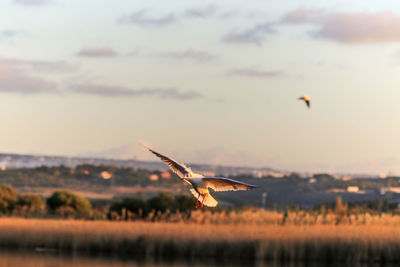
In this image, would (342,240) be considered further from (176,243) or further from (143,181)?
(143,181)

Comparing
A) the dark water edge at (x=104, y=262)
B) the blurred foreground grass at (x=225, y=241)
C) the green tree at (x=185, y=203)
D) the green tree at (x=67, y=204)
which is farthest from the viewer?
the green tree at (x=67, y=204)

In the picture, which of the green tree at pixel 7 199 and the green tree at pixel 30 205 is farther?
the green tree at pixel 7 199

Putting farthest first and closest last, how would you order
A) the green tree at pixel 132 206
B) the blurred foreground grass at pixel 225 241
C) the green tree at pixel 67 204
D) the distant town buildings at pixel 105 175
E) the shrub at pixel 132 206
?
the distant town buildings at pixel 105 175 < the green tree at pixel 67 204 < the green tree at pixel 132 206 < the shrub at pixel 132 206 < the blurred foreground grass at pixel 225 241

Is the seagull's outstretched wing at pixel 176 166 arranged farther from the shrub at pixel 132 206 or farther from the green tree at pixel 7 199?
the green tree at pixel 7 199

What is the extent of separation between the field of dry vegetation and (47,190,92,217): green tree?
13.1 meters

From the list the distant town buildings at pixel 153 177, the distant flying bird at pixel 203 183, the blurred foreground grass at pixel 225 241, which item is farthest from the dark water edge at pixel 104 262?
the distant town buildings at pixel 153 177

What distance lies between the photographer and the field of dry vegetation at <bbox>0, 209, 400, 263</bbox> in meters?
34.0

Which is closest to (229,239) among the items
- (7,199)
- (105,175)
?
(7,199)

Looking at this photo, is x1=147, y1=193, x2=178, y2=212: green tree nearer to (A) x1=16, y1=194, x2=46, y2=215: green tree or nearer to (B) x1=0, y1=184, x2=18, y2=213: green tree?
(A) x1=16, y1=194, x2=46, y2=215: green tree

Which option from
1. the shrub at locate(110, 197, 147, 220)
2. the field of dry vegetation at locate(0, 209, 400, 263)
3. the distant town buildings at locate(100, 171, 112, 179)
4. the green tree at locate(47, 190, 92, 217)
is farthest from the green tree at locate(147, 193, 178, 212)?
the distant town buildings at locate(100, 171, 112, 179)

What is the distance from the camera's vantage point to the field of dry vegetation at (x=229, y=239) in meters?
34.0

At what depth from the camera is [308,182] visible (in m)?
119

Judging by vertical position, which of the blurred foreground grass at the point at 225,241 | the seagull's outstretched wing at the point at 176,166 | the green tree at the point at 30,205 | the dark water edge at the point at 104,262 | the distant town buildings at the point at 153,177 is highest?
the distant town buildings at the point at 153,177

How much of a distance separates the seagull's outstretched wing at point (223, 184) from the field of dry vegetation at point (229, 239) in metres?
21.6
